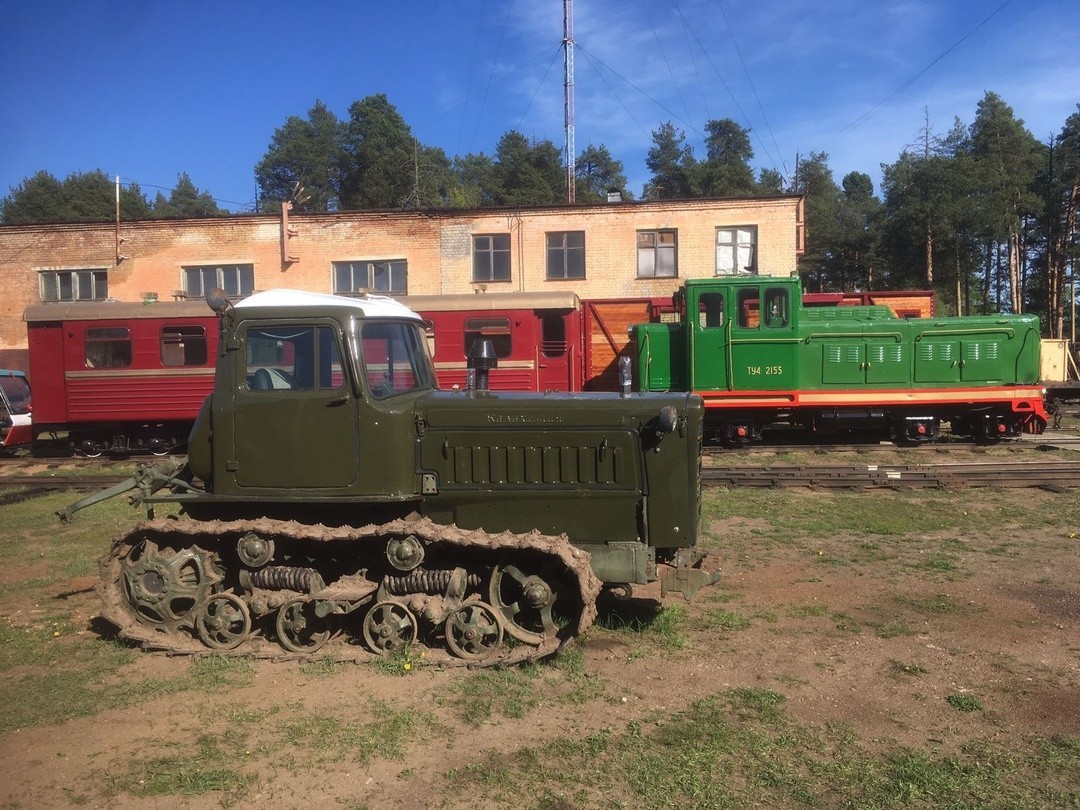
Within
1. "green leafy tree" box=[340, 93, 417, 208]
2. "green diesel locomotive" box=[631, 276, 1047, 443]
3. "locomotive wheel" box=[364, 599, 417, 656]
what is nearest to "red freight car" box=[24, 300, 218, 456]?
"green diesel locomotive" box=[631, 276, 1047, 443]

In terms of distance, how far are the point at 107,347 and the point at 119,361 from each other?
39 centimetres

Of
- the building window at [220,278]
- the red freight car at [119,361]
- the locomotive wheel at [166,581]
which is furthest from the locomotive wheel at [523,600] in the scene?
the building window at [220,278]

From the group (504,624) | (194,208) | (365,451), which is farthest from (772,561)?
(194,208)

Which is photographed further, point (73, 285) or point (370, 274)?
point (73, 285)

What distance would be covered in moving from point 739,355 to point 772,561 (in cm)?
791

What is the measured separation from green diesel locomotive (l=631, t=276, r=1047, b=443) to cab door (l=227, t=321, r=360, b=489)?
10819 mm

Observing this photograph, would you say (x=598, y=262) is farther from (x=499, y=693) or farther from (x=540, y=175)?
(x=540, y=175)

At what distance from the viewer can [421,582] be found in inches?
217

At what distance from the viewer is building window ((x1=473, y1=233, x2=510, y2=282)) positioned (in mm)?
27656

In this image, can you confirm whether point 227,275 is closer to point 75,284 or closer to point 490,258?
point 75,284

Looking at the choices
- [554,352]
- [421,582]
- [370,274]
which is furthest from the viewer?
[370,274]

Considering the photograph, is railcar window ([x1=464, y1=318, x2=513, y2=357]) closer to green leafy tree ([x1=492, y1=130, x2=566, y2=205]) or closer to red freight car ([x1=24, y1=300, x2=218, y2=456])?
red freight car ([x1=24, y1=300, x2=218, y2=456])

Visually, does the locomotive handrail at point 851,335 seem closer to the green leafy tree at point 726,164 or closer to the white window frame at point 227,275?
the white window frame at point 227,275

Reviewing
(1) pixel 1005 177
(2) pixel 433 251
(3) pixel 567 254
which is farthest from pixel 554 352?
(1) pixel 1005 177
